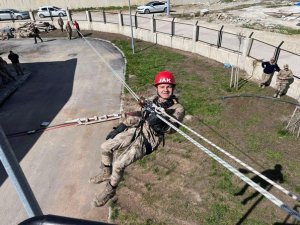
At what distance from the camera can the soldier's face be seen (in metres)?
6.87

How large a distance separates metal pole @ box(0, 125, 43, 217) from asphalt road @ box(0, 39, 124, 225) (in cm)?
619

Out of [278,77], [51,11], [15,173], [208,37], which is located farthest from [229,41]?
[51,11]

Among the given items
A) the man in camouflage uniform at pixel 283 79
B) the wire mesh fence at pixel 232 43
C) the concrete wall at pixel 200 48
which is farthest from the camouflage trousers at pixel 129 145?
the wire mesh fence at pixel 232 43

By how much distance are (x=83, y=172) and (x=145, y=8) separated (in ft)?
122

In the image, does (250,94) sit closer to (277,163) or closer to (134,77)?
(277,163)

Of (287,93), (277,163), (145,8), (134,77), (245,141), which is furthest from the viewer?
(145,8)

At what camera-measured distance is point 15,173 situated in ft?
8.78

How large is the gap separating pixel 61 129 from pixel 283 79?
12621 mm

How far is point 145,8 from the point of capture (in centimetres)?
4256

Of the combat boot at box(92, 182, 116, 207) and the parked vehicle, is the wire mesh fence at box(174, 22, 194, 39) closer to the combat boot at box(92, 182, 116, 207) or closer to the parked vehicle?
the combat boot at box(92, 182, 116, 207)

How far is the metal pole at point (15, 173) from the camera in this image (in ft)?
8.29

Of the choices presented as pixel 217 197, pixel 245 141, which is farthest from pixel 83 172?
pixel 245 141

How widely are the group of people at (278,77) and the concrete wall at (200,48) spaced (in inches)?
16.2

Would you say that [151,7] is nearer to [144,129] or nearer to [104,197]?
[104,197]
